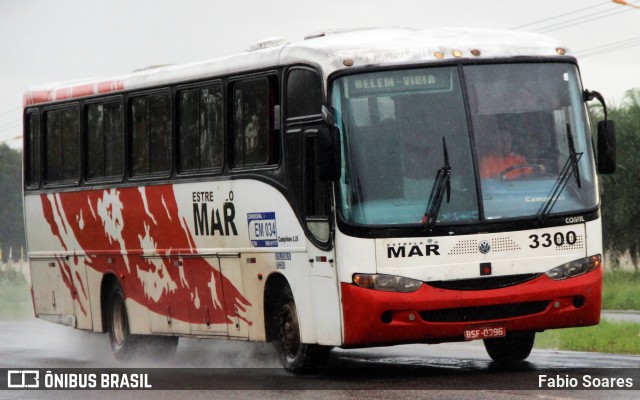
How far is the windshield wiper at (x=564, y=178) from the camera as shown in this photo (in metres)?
15.6

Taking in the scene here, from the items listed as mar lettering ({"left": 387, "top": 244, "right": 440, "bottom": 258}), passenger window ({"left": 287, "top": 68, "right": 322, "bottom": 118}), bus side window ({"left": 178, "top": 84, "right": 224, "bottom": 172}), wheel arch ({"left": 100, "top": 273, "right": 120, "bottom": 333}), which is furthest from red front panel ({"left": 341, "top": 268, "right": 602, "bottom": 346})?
wheel arch ({"left": 100, "top": 273, "right": 120, "bottom": 333})

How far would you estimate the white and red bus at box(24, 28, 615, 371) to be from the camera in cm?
1526

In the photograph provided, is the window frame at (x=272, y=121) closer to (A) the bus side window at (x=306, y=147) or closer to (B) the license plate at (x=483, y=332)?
(A) the bus side window at (x=306, y=147)

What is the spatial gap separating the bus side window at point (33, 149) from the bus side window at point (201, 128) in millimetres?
4970

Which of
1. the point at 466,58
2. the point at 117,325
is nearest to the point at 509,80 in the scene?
the point at 466,58

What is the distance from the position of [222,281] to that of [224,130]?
172 centimetres

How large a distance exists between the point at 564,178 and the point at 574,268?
2.89ft

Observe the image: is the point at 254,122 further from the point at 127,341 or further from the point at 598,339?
the point at 598,339

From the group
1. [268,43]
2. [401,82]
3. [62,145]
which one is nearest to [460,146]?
[401,82]

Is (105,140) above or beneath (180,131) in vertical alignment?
above

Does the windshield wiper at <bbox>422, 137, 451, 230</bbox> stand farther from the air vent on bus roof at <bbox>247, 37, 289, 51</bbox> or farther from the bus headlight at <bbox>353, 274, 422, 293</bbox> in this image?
the air vent on bus roof at <bbox>247, 37, 289, 51</bbox>

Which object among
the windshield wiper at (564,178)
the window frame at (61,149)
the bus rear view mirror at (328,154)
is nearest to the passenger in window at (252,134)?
the bus rear view mirror at (328,154)

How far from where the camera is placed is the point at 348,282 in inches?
603

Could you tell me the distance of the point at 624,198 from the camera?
50.3 metres
